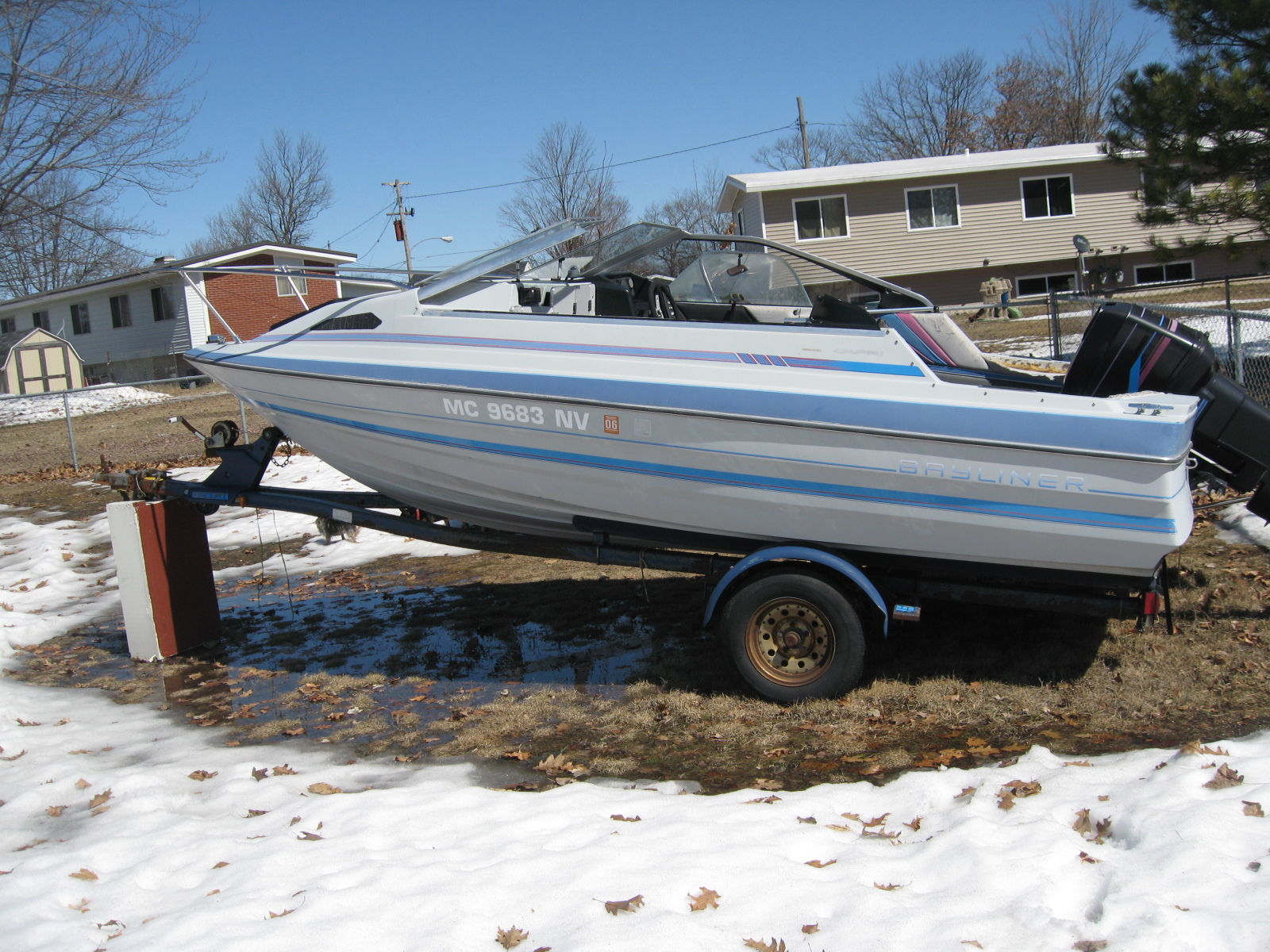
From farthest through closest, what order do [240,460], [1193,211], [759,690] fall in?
[1193,211], [240,460], [759,690]

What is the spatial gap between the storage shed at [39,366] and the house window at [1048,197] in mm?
28043

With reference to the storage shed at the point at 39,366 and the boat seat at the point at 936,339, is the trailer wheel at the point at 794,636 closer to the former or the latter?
the boat seat at the point at 936,339

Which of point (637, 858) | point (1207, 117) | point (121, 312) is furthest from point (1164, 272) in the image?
point (121, 312)

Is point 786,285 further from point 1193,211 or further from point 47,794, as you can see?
point 1193,211

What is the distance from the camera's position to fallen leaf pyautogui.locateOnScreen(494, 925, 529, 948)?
9.55 feet

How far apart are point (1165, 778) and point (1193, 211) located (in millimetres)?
7902

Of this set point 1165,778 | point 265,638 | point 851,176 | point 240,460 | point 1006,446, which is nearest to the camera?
point 1165,778

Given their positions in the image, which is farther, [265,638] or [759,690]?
[265,638]

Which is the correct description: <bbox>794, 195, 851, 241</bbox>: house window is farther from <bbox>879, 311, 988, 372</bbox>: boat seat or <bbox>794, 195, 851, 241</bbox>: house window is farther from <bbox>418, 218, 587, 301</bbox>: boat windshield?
<bbox>879, 311, 988, 372</bbox>: boat seat

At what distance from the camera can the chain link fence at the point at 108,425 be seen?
15883 mm

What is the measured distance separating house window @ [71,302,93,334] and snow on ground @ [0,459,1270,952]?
3423cm

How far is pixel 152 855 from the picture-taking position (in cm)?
370

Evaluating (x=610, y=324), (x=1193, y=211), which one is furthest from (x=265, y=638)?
(x=1193, y=211)

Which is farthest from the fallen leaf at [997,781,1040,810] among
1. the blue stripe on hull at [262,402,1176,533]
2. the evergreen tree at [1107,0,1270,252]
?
the evergreen tree at [1107,0,1270,252]
